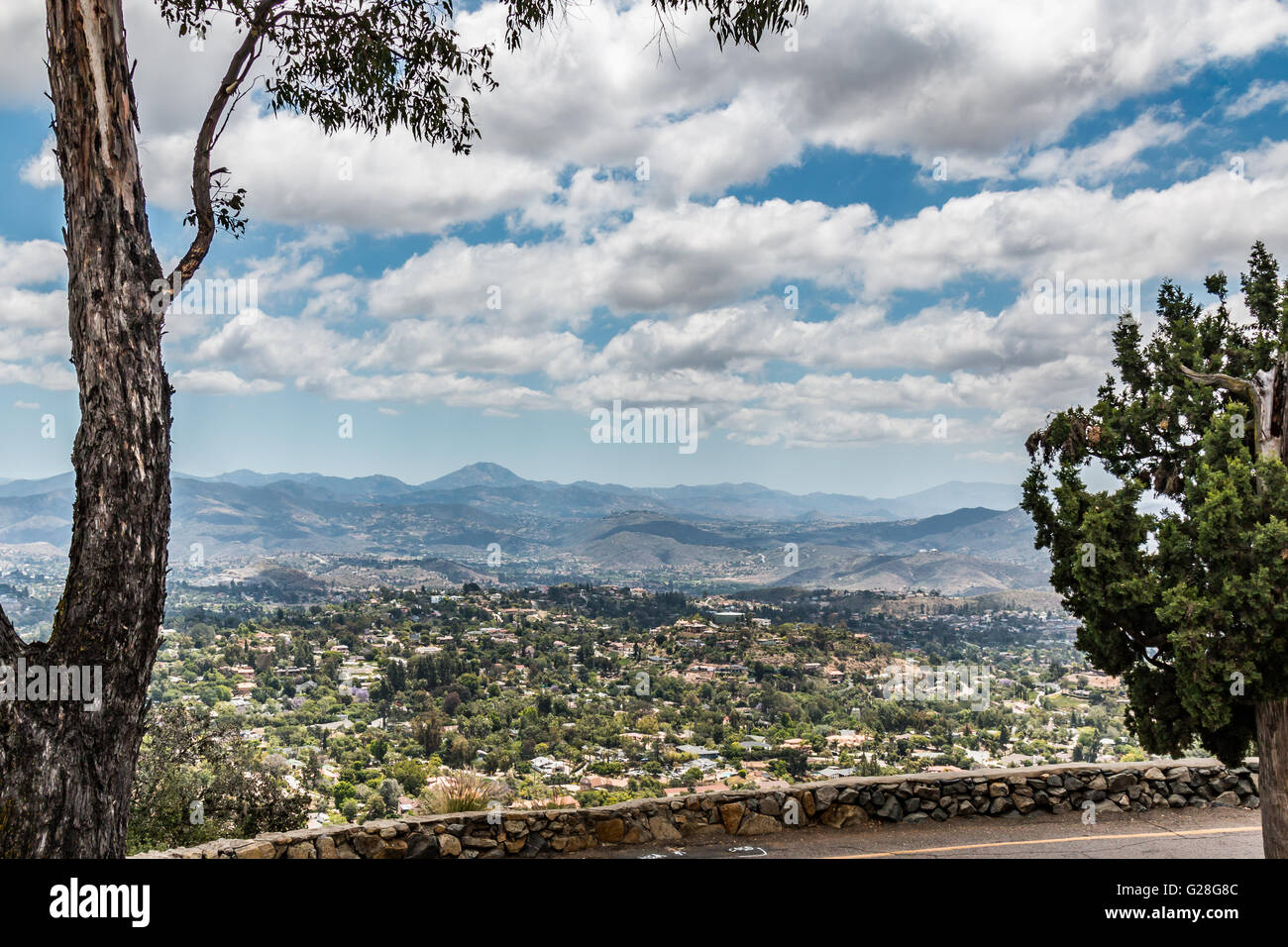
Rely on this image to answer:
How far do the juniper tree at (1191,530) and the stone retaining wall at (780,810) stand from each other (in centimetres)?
224

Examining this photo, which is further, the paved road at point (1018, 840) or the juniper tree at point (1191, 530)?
the paved road at point (1018, 840)

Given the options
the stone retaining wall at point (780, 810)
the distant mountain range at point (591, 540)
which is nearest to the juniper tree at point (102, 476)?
the stone retaining wall at point (780, 810)

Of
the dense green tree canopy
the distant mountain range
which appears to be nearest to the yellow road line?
the dense green tree canopy

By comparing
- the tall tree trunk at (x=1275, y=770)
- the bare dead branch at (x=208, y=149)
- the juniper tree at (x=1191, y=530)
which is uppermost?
the bare dead branch at (x=208, y=149)

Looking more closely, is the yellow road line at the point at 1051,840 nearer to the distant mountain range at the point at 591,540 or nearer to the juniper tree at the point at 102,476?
the juniper tree at the point at 102,476

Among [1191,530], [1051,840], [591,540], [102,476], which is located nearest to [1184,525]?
[1191,530]

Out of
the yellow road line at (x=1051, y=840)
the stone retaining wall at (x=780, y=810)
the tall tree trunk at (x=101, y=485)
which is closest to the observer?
the tall tree trunk at (x=101, y=485)

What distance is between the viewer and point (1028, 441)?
26.4 feet

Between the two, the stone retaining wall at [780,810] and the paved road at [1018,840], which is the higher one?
the stone retaining wall at [780,810]

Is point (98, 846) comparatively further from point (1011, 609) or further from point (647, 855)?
point (1011, 609)

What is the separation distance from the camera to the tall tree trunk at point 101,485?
374cm
